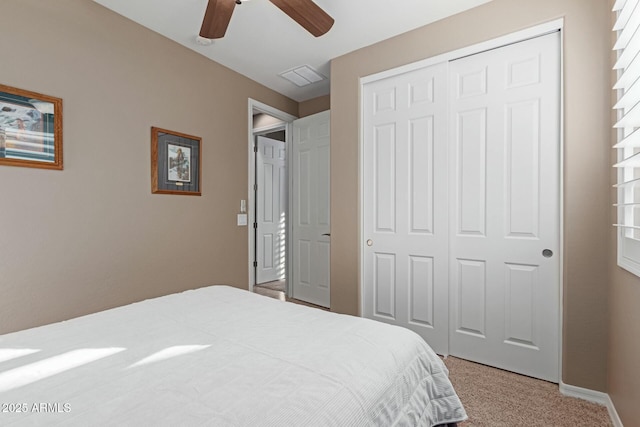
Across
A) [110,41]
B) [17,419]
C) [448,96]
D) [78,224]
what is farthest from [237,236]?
[17,419]

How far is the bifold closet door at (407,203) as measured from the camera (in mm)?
2453

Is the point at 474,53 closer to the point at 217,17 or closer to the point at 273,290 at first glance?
the point at 217,17

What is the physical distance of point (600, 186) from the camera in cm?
183

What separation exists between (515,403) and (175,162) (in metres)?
2.99

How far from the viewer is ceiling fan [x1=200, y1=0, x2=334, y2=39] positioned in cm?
176

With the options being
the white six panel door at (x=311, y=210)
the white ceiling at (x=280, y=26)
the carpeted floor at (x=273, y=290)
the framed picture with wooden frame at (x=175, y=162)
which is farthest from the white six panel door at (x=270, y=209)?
the framed picture with wooden frame at (x=175, y=162)

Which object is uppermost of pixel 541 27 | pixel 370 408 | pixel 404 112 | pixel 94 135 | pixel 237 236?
pixel 541 27

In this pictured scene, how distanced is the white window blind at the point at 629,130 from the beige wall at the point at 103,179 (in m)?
2.89

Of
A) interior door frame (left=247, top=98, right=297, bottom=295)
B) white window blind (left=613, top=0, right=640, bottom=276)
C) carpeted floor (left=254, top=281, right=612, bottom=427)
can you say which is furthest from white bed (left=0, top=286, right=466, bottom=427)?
interior door frame (left=247, top=98, right=297, bottom=295)

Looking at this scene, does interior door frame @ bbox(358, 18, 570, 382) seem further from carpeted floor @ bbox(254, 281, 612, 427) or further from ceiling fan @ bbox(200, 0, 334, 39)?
ceiling fan @ bbox(200, 0, 334, 39)

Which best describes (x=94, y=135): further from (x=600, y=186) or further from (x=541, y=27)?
(x=600, y=186)

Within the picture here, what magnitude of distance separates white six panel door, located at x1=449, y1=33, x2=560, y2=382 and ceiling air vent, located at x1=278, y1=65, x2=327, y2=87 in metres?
1.44

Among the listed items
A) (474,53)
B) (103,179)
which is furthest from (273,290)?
(474,53)

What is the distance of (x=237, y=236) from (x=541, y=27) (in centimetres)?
299
